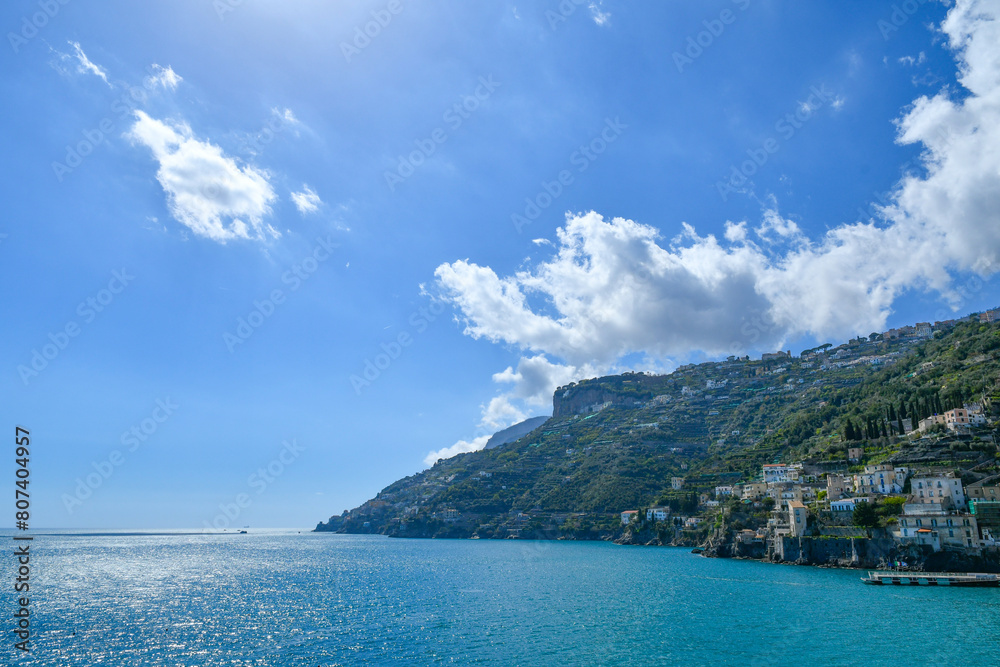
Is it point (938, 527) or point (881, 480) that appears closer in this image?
point (938, 527)

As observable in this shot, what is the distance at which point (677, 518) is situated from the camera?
123 m

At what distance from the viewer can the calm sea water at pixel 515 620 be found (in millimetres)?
31891

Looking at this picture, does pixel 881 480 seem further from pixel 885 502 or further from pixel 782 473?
pixel 782 473

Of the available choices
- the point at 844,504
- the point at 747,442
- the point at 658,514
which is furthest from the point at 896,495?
the point at 747,442

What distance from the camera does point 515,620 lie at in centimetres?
4153

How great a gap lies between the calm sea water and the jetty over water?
8.04 feet

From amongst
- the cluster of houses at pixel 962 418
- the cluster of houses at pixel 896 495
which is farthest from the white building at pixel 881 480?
the cluster of houses at pixel 962 418

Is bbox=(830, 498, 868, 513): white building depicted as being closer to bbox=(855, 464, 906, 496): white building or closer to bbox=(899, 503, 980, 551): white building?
bbox=(855, 464, 906, 496): white building

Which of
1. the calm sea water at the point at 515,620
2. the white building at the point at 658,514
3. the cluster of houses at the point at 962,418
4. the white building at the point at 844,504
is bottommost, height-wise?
the calm sea water at the point at 515,620

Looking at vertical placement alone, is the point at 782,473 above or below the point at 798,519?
above

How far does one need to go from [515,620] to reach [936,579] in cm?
4417

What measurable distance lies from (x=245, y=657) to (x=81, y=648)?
36.5 ft

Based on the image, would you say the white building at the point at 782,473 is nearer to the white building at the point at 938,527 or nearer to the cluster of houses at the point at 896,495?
the cluster of houses at the point at 896,495

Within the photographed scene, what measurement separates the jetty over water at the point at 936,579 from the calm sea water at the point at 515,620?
2451 millimetres
